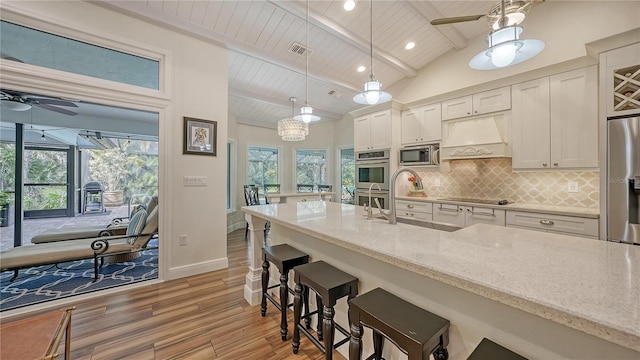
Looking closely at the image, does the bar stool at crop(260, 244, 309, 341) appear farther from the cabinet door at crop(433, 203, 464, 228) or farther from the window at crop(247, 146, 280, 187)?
the window at crop(247, 146, 280, 187)

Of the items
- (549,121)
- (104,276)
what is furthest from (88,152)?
(549,121)

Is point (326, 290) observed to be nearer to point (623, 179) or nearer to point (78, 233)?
point (623, 179)

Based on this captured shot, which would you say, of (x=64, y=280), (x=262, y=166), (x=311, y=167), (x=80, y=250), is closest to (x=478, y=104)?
(x=311, y=167)

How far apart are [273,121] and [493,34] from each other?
5.41 m

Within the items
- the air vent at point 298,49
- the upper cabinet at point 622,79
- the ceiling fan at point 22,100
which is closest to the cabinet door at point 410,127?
the air vent at point 298,49

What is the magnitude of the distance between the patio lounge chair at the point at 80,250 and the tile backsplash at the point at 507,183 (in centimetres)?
416

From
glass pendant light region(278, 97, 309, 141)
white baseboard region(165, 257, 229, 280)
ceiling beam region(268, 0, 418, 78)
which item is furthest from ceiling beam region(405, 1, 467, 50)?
white baseboard region(165, 257, 229, 280)

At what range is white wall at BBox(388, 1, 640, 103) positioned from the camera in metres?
2.65

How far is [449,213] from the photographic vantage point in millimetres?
3486

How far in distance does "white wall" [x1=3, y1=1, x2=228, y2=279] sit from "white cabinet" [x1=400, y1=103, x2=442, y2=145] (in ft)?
10.2

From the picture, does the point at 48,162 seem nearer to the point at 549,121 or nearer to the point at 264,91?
the point at 264,91

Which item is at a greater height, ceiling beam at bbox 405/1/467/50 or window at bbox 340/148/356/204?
ceiling beam at bbox 405/1/467/50

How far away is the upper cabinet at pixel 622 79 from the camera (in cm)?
213

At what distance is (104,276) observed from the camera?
3.07 metres
